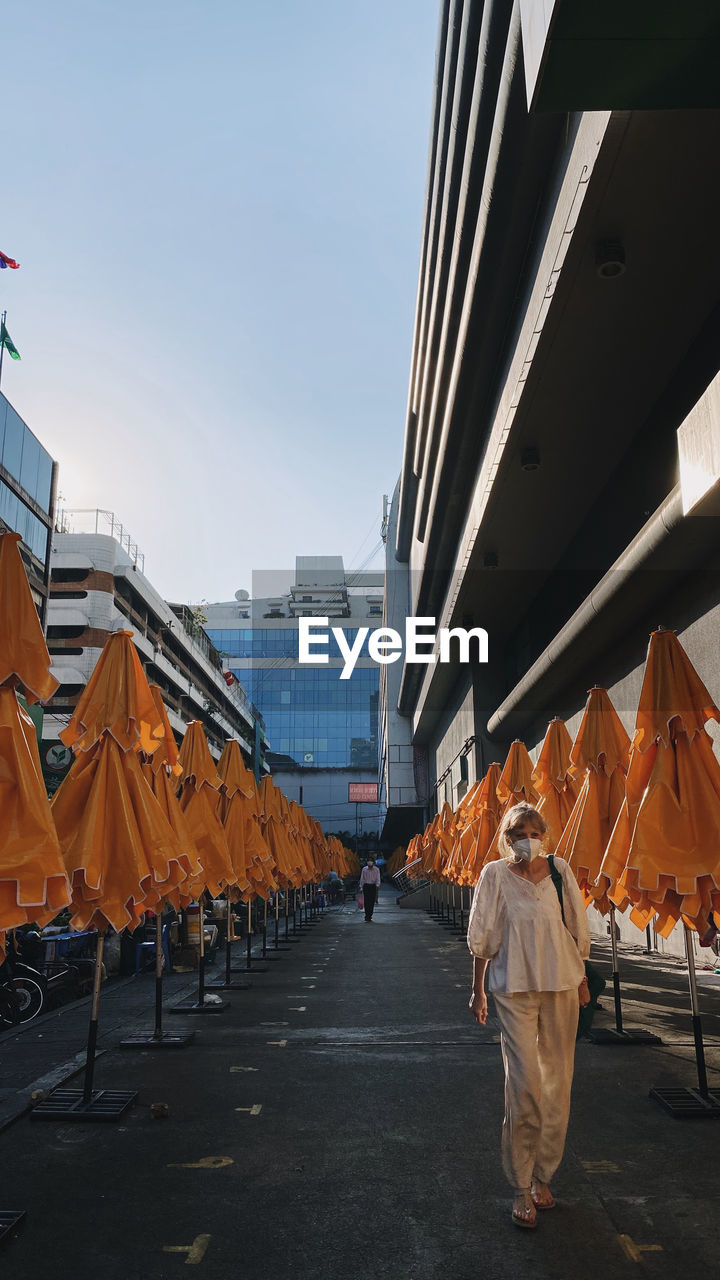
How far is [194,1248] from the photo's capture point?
3904 mm

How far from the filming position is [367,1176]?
15.5 feet

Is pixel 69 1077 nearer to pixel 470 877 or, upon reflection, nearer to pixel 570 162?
pixel 470 877

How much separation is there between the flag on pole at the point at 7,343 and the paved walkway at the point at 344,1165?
112ft

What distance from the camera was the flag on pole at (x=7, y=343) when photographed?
1431 inches

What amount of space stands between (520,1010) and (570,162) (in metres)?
10.6

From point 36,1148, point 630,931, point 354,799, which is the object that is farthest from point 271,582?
point 36,1148

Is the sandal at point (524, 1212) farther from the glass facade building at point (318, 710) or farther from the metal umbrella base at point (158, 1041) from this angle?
the glass facade building at point (318, 710)

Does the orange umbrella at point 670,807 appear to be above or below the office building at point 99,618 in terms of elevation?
below

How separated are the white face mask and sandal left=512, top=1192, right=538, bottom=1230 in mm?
1526

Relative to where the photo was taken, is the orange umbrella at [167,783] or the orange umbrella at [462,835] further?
the orange umbrella at [462,835]

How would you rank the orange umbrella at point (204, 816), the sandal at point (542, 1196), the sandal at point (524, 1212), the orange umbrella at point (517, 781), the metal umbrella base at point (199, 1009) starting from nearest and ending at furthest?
the sandal at point (524, 1212) < the sandal at point (542, 1196) < the orange umbrella at point (204, 816) < the metal umbrella base at point (199, 1009) < the orange umbrella at point (517, 781)

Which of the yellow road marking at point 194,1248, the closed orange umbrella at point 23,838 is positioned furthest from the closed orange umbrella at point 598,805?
the closed orange umbrella at point 23,838

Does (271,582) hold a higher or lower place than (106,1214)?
higher

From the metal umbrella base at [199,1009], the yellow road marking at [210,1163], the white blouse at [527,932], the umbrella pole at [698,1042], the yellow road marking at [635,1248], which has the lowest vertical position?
the metal umbrella base at [199,1009]
